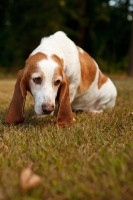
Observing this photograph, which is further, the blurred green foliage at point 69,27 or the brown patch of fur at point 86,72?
the blurred green foliage at point 69,27

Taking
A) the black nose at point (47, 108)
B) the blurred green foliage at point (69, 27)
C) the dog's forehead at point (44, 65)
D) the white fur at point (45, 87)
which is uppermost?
the blurred green foliage at point (69, 27)

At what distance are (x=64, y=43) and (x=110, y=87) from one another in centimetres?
120

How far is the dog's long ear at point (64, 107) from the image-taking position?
3.49 metres

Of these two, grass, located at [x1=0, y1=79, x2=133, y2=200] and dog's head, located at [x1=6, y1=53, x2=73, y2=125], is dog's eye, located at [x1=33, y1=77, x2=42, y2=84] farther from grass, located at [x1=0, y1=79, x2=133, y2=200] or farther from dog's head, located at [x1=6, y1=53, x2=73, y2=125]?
grass, located at [x1=0, y1=79, x2=133, y2=200]

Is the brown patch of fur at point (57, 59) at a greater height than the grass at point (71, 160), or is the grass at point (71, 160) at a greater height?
the brown patch of fur at point (57, 59)

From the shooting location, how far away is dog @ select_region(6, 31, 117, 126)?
3.26 metres

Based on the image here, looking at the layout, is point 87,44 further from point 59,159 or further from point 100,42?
point 59,159

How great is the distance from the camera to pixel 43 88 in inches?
128

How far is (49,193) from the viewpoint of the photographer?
1.61 metres

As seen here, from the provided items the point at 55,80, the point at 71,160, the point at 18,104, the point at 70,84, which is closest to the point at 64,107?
the point at 55,80

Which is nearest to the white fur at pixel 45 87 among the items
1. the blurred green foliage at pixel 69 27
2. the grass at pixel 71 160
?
the grass at pixel 71 160

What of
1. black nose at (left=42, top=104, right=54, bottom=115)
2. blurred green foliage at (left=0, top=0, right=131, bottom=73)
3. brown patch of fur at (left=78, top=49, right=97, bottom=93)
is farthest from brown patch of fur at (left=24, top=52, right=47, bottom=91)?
blurred green foliage at (left=0, top=0, right=131, bottom=73)

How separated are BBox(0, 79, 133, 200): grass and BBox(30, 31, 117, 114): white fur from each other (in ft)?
1.13

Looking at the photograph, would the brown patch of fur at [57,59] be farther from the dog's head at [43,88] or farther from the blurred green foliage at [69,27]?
the blurred green foliage at [69,27]
